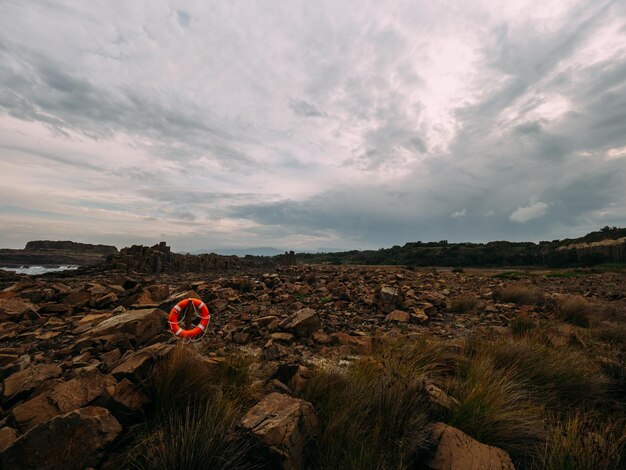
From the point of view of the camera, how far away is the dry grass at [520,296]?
11.0 metres

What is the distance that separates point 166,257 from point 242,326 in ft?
79.2

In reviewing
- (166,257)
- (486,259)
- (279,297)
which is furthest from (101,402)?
(486,259)

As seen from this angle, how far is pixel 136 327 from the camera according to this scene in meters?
5.25

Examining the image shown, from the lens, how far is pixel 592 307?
932 cm

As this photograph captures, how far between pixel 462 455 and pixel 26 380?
4.66 meters

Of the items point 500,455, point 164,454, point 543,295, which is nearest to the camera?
point 164,454

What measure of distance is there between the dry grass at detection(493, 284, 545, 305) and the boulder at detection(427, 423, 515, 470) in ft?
33.5

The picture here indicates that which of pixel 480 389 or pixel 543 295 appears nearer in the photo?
pixel 480 389

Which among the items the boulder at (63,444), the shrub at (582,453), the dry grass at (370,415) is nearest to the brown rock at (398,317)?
the dry grass at (370,415)

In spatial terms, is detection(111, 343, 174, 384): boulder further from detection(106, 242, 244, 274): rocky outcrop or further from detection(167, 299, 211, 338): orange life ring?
detection(106, 242, 244, 274): rocky outcrop

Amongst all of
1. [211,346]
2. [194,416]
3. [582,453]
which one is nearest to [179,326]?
[211,346]

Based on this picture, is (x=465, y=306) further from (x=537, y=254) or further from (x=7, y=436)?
(x=537, y=254)

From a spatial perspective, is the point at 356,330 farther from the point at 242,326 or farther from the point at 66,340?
the point at 66,340

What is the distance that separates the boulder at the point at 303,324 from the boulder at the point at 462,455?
398 centimetres
